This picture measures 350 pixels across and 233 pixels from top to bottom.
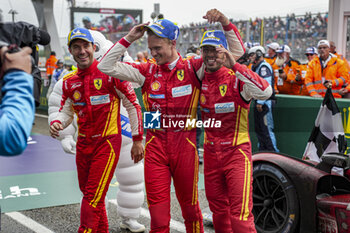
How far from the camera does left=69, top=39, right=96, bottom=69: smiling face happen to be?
4461 mm

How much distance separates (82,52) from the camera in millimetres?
4449

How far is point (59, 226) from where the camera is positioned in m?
5.47

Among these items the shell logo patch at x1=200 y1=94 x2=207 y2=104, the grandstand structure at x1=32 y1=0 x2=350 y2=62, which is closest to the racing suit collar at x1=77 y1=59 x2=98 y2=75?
the shell logo patch at x1=200 y1=94 x2=207 y2=104

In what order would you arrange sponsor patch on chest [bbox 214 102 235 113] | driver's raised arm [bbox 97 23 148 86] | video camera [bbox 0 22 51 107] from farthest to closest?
driver's raised arm [bbox 97 23 148 86] < sponsor patch on chest [bbox 214 102 235 113] < video camera [bbox 0 22 51 107]

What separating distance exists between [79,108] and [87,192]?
0.80 m

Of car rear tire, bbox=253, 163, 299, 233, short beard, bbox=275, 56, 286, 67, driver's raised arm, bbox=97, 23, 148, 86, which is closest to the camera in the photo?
driver's raised arm, bbox=97, 23, 148, 86

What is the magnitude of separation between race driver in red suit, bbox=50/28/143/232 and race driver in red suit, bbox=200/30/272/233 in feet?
2.53

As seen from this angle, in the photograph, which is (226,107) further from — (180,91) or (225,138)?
(180,91)

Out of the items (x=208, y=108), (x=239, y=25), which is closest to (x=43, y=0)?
(x=239, y=25)

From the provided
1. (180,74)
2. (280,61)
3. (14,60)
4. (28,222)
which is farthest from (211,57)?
(280,61)

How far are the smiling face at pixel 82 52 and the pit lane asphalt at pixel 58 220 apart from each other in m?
1.97

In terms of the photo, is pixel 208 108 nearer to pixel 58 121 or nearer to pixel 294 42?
pixel 58 121

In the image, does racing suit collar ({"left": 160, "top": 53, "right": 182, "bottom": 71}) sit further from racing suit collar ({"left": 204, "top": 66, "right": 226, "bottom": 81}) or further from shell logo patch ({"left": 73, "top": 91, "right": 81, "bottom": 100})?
shell logo patch ({"left": 73, "top": 91, "right": 81, "bottom": 100})

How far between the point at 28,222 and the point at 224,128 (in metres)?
2.83
